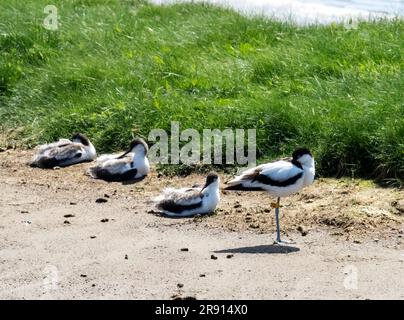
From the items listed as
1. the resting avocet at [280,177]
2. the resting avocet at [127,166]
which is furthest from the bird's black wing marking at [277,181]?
the resting avocet at [127,166]

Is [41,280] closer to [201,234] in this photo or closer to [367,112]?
[201,234]

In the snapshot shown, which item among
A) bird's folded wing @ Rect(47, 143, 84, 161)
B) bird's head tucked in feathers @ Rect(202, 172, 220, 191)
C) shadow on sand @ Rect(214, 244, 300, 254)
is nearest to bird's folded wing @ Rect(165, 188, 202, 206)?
bird's head tucked in feathers @ Rect(202, 172, 220, 191)

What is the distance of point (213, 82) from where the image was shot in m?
12.0

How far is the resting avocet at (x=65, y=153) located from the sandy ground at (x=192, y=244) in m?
0.29

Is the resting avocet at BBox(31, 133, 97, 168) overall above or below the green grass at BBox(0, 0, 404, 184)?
below

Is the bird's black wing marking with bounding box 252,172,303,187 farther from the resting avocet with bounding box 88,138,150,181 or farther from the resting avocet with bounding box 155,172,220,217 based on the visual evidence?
the resting avocet with bounding box 88,138,150,181

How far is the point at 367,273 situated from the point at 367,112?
278cm

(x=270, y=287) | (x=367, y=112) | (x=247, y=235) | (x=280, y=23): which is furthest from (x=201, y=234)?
(x=280, y=23)

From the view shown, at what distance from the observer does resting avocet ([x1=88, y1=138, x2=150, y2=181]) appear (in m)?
10.6

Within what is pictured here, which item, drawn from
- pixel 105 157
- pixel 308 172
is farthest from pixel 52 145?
pixel 308 172

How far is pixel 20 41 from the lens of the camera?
13.9 metres

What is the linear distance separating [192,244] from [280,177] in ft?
2.98

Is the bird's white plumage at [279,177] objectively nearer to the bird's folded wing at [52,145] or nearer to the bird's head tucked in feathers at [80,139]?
the bird's head tucked in feathers at [80,139]

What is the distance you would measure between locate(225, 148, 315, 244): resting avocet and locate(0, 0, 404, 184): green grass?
43.6 inches
